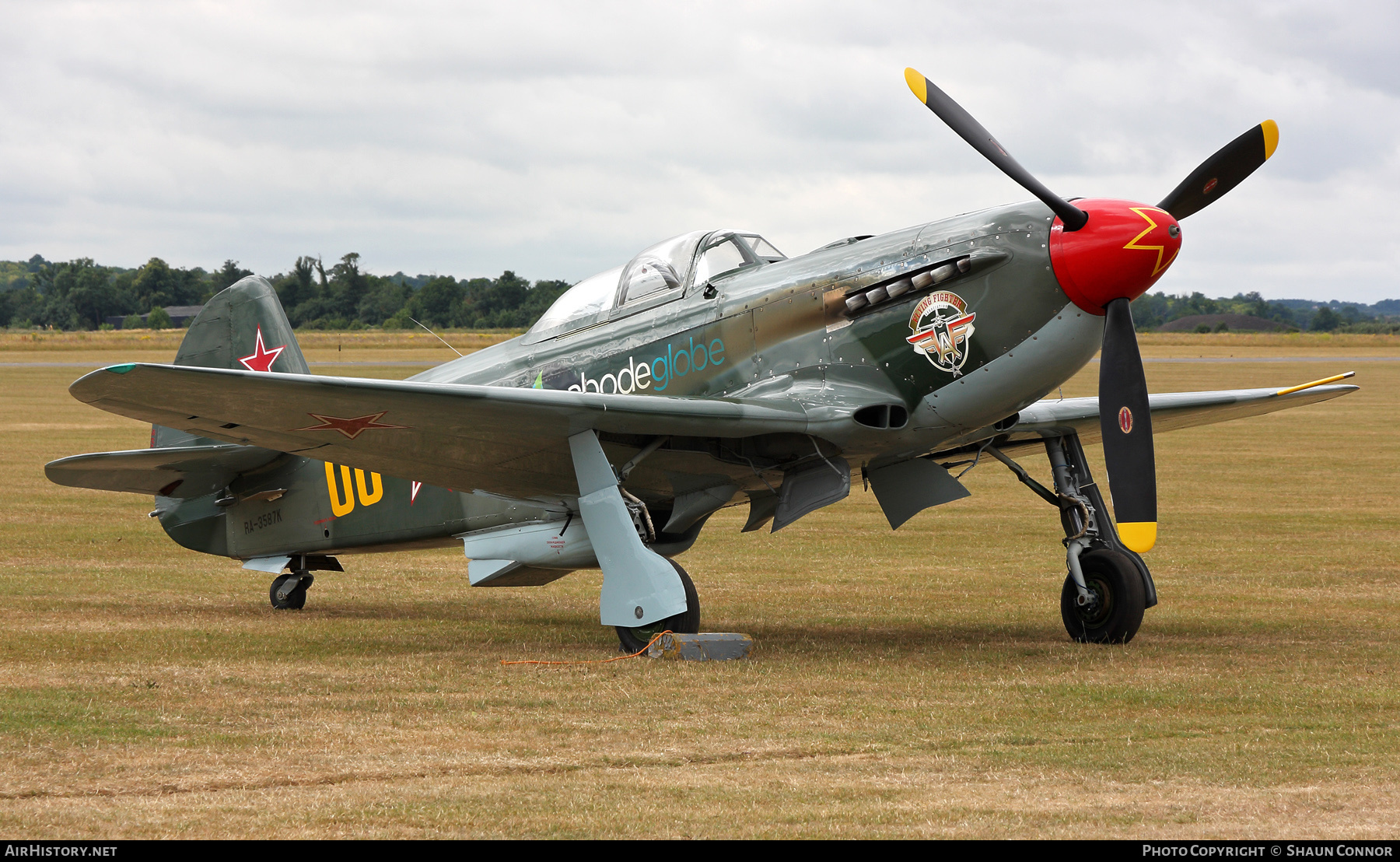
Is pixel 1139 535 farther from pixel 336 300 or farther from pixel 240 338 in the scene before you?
pixel 336 300

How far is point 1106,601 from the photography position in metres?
8.88

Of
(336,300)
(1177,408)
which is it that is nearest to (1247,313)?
(336,300)

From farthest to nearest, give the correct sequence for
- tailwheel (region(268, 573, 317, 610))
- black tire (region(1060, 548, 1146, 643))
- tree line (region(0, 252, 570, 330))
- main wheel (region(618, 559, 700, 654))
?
1. tree line (region(0, 252, 570, 330))
2. tailwheel (region(268, 573, 317, 610))
3. black tire (region(1060, 548, 1146, 643))
4. main wheel (region(618, 559, 700, 654))

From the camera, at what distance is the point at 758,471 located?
28.8 feet

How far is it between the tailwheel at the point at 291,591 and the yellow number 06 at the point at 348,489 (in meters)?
0.71

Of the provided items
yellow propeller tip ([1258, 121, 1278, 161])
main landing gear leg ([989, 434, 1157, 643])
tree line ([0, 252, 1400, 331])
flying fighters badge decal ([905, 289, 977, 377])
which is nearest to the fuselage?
flying fighters badge decal ([905, 289, 977, 377])

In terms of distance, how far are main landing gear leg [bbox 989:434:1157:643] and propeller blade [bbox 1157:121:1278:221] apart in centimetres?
192

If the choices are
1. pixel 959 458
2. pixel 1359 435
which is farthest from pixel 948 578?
pixel 1359 435

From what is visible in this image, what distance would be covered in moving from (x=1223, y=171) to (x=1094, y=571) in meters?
2.60

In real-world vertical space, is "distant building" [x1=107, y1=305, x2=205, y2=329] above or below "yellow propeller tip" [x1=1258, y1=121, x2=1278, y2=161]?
below

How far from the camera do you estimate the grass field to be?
15.9 ft

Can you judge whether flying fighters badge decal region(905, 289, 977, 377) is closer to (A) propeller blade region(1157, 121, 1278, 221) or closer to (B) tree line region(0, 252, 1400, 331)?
(A) propeller blade region(1157, 121, 1278, 221)

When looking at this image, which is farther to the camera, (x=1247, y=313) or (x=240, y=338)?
(x=1247, y=313)

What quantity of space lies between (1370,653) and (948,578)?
4541 mm
